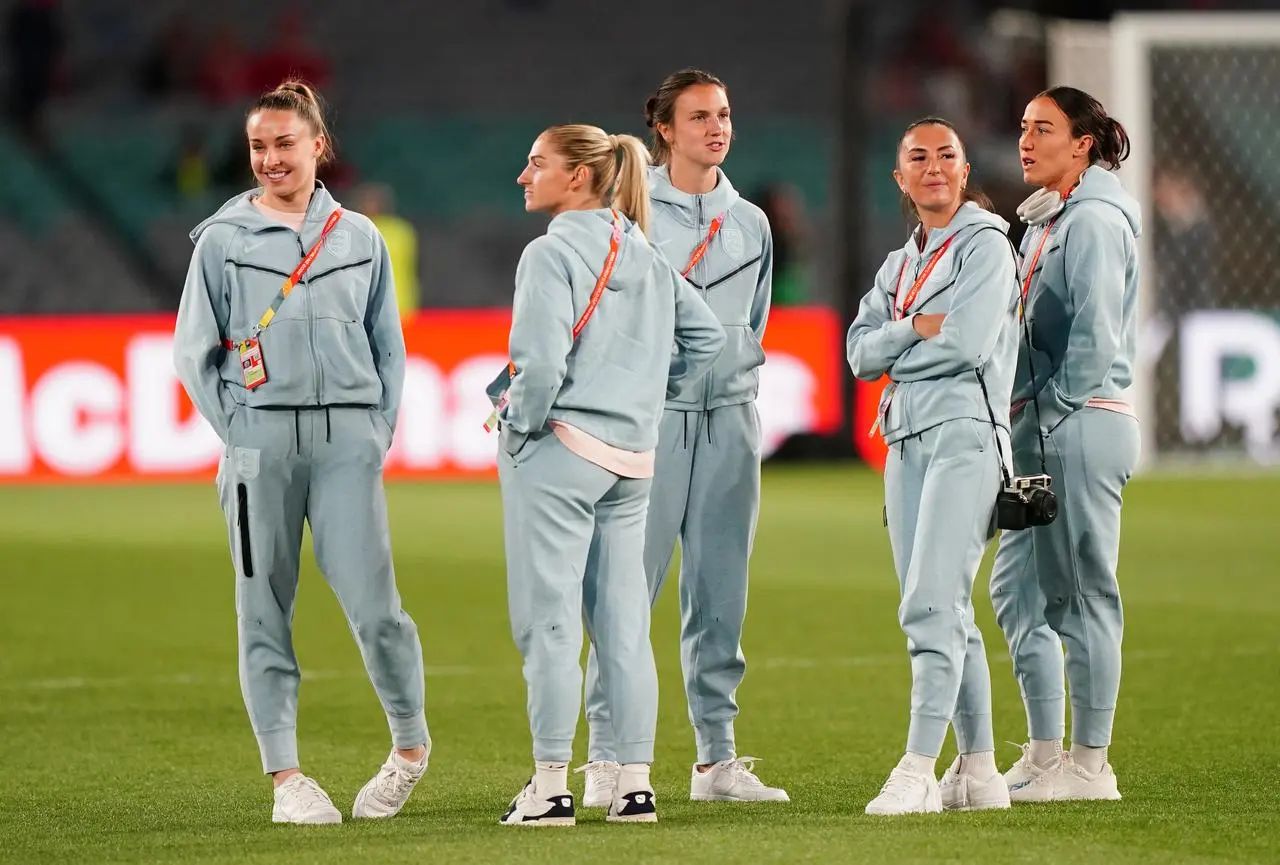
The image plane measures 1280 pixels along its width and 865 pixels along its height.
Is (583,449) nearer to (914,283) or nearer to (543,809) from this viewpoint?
(543,809)

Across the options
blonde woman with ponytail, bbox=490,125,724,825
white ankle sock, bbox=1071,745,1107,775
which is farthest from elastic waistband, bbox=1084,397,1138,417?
blonde woman with ponytail, bbox=490,125,724,825

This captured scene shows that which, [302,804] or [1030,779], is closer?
[302,804]

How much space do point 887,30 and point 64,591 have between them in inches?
683

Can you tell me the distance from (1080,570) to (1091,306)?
747mm

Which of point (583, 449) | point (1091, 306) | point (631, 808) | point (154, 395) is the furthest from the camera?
point (154, 395)

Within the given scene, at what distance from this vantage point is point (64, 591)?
1146 cm

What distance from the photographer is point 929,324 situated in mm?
5836

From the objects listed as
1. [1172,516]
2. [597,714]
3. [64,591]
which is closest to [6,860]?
[597,714]

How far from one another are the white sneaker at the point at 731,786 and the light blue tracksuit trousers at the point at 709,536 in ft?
0.13

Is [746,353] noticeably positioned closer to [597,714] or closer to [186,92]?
[597,714]

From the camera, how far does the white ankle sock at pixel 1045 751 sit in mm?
6250

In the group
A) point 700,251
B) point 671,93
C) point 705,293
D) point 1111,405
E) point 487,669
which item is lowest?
point 487,669

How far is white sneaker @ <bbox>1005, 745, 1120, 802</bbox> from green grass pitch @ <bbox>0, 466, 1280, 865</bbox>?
0.32 ft

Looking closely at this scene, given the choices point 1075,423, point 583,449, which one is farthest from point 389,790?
point 1075,423
